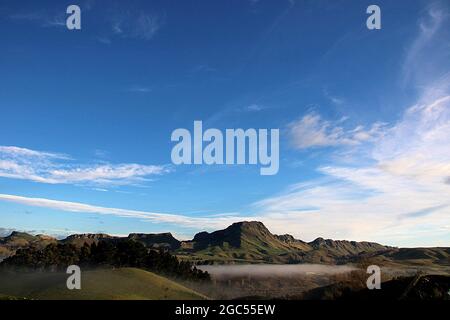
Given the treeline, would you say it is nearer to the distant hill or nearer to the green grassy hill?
the green grassy hill

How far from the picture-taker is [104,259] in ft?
467

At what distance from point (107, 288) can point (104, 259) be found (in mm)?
65932

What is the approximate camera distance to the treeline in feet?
472

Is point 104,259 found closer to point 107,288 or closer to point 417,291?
point 107,288

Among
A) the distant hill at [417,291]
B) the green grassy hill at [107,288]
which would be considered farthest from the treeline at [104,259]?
the distant hill at [417,291]

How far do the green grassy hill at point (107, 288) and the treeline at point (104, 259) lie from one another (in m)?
38.1

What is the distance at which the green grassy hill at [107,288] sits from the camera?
232ft

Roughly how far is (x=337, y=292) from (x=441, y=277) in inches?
1135

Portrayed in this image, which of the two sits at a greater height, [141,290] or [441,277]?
[441,277]

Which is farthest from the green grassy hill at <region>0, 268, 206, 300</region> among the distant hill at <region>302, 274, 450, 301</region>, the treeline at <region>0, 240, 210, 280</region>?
the treeline at <region>0, 240, 210, 280</region>

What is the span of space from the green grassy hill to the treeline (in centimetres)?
3813
